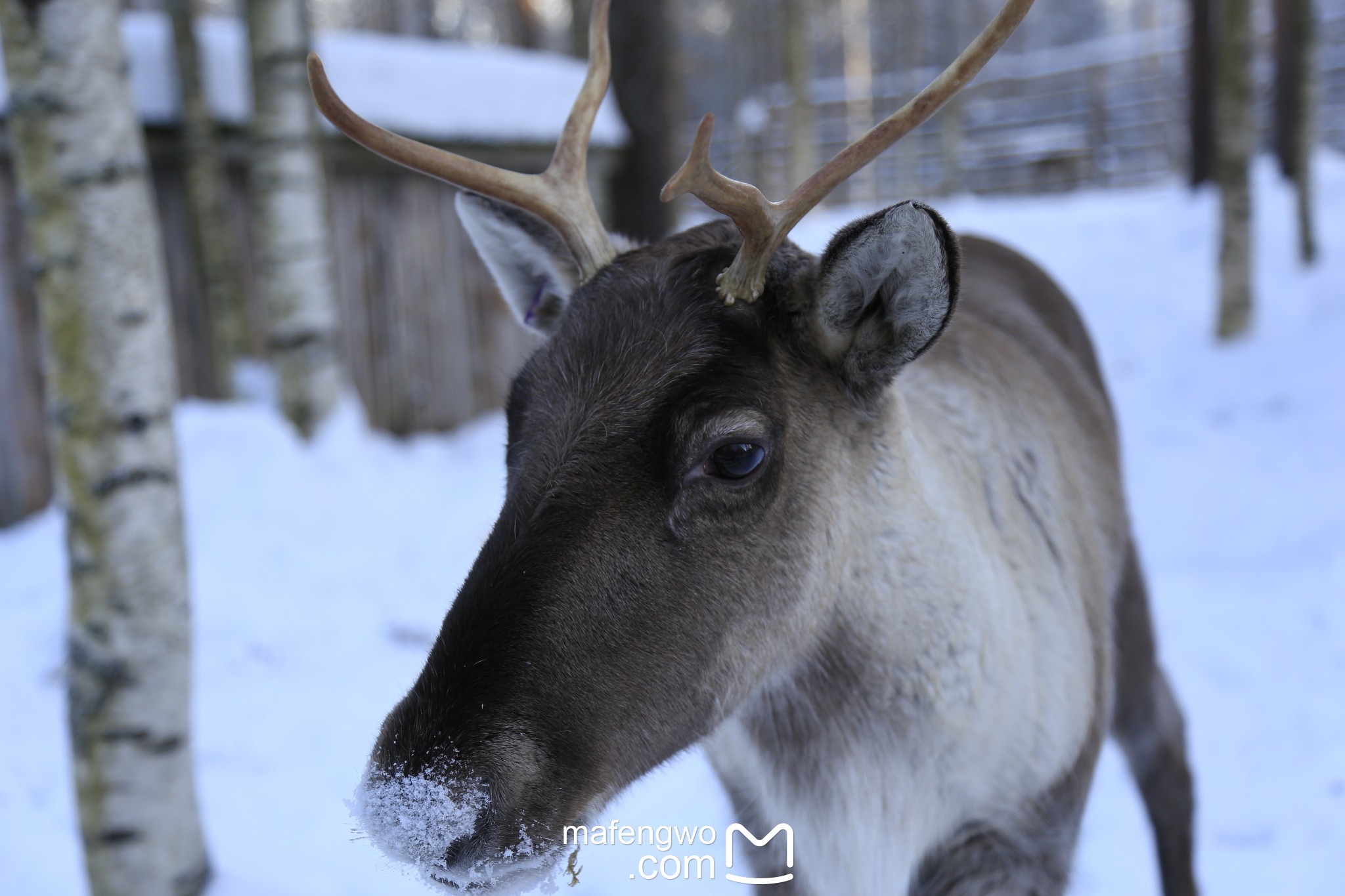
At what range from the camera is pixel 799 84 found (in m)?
13.3

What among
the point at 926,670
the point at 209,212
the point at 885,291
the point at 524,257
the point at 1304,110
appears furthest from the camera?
the point at 1304,110

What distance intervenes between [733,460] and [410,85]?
249 inches

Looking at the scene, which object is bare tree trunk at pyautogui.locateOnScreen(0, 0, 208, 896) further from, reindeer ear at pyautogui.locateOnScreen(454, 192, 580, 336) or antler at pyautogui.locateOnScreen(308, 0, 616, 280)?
reindeer ear at pyautogui.locateOnScreen(454, 192, 580, 336)

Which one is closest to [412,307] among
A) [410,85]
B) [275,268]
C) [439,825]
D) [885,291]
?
[410,85]

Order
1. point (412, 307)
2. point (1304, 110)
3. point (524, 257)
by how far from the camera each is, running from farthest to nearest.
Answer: point (1304, 110) → point (412, 307) → point (524, 257)

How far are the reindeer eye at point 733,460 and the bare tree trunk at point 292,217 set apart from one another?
181 inches

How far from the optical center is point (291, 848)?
308 cm

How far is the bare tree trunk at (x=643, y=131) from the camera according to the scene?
8.04 m

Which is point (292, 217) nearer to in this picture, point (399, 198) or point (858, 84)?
point (399, 198)

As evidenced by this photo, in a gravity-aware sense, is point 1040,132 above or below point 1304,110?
above

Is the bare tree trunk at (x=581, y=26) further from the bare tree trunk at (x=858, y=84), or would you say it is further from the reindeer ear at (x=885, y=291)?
the reindeer ear at (x=885, y=291)

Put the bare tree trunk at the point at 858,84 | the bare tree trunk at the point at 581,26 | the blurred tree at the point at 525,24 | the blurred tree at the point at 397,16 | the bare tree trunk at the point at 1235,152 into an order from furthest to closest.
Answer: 1. the blurred tree at the point at 397,16
2. the bare tree trunk at the point at 858,84
3. the blurred tree at the point at 525,24
4. the bare tree trunk at the point at 581,26
5. the bare tree trunk at the point at 1235,152

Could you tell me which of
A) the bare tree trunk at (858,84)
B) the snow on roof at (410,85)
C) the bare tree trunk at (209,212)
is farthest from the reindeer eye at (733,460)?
the bare tree trunk at (858,84)

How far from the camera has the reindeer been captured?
1450 millimetres
